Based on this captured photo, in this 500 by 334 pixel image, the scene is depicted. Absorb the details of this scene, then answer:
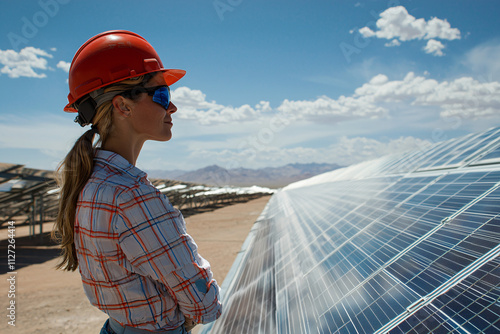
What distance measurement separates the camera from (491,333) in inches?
58.4

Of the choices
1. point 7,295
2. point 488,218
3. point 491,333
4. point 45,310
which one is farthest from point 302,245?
point 7,295

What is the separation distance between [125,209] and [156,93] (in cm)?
61

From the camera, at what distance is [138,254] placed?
1.29 m

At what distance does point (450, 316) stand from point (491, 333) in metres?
0.27

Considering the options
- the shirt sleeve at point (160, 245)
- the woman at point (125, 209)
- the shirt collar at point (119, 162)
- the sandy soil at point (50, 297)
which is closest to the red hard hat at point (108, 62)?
the woman at point (125, 209)

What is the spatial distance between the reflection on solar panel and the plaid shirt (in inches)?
49.0

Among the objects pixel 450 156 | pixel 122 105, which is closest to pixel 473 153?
pixel 450 156

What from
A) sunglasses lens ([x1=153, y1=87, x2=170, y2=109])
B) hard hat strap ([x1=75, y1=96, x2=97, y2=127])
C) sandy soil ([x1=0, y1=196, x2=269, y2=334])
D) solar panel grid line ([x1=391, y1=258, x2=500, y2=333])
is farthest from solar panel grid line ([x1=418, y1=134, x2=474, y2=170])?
hard hat strap ([x1=75, y1=96, x2=97, y2=127])

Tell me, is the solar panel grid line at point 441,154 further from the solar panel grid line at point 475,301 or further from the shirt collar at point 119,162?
the shirt collar at point 119,162

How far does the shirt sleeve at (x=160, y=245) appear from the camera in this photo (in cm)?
127

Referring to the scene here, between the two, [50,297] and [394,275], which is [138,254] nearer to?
[394,275]

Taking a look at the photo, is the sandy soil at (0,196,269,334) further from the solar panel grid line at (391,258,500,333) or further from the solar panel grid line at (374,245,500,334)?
the solar panel grid line at (391,258,500,333)

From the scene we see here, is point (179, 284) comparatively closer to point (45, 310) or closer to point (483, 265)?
point (483, 265)

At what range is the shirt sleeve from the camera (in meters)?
1.27
